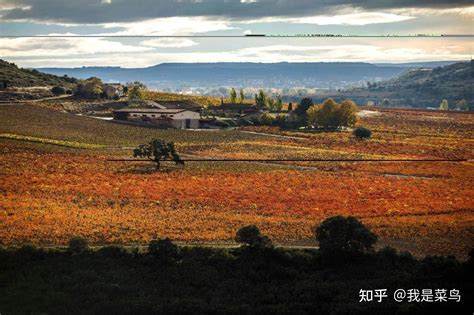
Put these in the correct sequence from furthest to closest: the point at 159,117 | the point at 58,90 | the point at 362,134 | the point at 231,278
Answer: the point at 58,90, the point at 362,134, the point at 159,117, the point at 231,278

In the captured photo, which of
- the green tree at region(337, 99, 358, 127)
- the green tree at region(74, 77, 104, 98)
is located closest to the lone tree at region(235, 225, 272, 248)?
the green tree at region(337, 99, 358, 127)

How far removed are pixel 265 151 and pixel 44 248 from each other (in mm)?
43363

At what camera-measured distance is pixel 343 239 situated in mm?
44562

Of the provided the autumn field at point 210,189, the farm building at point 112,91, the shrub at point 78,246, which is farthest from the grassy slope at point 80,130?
the shrub at point 78,246

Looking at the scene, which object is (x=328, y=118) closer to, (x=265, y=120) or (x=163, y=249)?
(x=265, y=120)

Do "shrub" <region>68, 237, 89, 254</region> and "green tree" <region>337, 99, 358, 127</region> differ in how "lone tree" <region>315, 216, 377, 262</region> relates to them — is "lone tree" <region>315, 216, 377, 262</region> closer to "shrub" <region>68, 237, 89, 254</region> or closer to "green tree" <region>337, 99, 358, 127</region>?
"shrub" <region>68, 237, 89, 254</region>

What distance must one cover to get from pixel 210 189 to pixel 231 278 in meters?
23.9

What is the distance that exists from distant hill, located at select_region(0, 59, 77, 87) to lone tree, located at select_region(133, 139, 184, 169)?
56.7 metres

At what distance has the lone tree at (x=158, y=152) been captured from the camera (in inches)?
2827

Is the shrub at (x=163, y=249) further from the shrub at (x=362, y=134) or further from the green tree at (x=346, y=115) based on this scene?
the green tree at (x=346, y=115)

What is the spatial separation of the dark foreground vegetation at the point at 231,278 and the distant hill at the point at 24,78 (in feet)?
278

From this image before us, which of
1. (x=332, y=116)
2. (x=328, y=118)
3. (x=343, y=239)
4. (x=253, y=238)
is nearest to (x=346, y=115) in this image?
(x=332, y=116)

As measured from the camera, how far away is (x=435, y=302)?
36.3 metres

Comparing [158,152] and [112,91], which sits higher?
[112,91]
